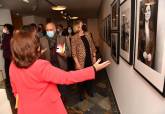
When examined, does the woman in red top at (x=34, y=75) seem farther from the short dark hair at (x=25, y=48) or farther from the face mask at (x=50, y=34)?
the face mask at (x=50, y=34)

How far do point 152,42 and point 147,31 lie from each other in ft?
0.38

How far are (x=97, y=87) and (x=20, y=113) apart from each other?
2881mm

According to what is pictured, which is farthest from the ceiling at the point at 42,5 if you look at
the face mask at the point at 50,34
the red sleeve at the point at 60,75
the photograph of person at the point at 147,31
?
the photograph of person at the point at 147,31

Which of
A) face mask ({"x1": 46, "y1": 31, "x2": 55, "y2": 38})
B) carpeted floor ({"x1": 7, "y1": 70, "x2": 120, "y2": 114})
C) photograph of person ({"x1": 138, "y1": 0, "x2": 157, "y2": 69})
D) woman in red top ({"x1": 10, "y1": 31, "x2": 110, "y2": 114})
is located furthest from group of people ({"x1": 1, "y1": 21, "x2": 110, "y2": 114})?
carpeted floor ({"x1": 7, "y1": 70, "x2": 120, "y2": 114})

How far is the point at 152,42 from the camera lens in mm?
1230

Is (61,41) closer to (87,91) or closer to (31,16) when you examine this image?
(87,91)

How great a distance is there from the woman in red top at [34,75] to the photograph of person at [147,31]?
1.18 feet

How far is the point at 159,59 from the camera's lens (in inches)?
44.4

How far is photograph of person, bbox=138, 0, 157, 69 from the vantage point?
1.19 metres

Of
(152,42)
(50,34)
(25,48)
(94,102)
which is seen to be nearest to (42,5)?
(50,34)

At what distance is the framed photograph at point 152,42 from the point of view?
1.08m

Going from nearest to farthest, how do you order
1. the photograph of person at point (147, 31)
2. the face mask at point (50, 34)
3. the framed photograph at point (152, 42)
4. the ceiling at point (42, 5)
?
1. the framed photograph at point (152, 42)
2. the photograph of person at point (147, 31)
3. the face mask at point (50, 34)
4. the ceiling at point (42, 5)

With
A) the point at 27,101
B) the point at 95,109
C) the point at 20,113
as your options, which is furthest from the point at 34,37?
the point at 95,109

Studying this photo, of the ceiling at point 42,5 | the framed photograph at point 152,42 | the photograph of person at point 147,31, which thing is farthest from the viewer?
the ceiling at point 42,5
